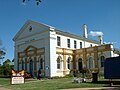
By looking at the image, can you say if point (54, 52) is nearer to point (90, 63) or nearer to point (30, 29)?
point (90, 63)

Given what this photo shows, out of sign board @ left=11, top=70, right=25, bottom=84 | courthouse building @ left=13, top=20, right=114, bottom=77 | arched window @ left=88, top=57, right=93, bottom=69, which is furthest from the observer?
arched window @ left=88, top=57, right=93, bottom=69

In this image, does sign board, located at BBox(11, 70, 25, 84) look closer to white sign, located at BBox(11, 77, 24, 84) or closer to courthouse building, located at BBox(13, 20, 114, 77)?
white sign, located at BBox(11, 77, 24, 84)

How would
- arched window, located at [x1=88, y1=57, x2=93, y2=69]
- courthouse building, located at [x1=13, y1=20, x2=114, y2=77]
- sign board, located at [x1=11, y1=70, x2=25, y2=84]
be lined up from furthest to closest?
arched window, located at [x1=88, y1=57, x2=93, y2=69]
courthouse building, located at [x1=13, y1=20, x2=114, y2=77]
sign board, located at [x1=11, y1=70, x2=25, y2=84]

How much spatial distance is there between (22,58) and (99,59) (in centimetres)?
1602

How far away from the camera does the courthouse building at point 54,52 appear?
4294 centimetres

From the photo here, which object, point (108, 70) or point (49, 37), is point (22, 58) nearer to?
point (49, 37)

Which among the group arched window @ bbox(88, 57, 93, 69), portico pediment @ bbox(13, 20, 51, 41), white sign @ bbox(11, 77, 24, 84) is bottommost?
white sign @ bbox(11, 77, 24, 84)

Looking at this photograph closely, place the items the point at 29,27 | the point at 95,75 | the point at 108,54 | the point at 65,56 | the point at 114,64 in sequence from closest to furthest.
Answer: the point at 114,64 < the point at 95,75 < the point at 108,54 < the point at 65,56 < the point at 29,27

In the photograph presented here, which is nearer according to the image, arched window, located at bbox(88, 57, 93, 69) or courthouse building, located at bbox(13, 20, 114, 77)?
courthouse building, located at bbox(13, 20, 114, 77)

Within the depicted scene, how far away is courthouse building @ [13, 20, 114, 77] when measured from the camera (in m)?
42.9

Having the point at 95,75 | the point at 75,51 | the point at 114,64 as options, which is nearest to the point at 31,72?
the point at 75,51

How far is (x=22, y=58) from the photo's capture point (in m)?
51.0

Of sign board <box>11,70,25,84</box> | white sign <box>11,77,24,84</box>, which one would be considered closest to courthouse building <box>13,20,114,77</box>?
white sign <box>11,77,24,84</box>

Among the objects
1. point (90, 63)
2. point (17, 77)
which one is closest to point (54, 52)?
point (90, 63)
